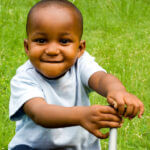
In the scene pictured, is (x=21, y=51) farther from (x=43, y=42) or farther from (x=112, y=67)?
(x=43, y=42)

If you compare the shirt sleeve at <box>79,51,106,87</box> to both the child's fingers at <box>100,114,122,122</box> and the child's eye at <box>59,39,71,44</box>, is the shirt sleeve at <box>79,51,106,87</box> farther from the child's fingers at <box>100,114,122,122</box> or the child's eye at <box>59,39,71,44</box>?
the child's fingers at <box>100,114,122,122</box>

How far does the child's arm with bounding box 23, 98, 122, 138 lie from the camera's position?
202 cm

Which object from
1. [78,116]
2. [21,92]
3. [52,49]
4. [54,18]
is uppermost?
[54,18]

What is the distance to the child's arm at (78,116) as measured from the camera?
2.02 meters

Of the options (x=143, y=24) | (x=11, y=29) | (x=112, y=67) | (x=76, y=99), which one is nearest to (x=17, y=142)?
(x=76, y=99)

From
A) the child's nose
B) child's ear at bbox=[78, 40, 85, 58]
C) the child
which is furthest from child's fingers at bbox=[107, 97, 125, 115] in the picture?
child's ear at bbox=[78, 40, 85, 58]

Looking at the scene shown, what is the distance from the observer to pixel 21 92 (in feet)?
8.58

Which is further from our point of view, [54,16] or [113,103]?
[54,16]

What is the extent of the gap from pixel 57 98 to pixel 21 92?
0.26 metres

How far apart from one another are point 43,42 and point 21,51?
280 centimetres

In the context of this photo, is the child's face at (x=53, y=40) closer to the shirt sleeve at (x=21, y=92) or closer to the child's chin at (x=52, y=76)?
the child's chin at (x=52, y=76)

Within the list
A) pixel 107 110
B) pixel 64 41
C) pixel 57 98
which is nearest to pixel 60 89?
pixel 57 98

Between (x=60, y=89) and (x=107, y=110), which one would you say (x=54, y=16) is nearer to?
(x=60, y=89)

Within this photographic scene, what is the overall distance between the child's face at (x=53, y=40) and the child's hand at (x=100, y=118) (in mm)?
540
